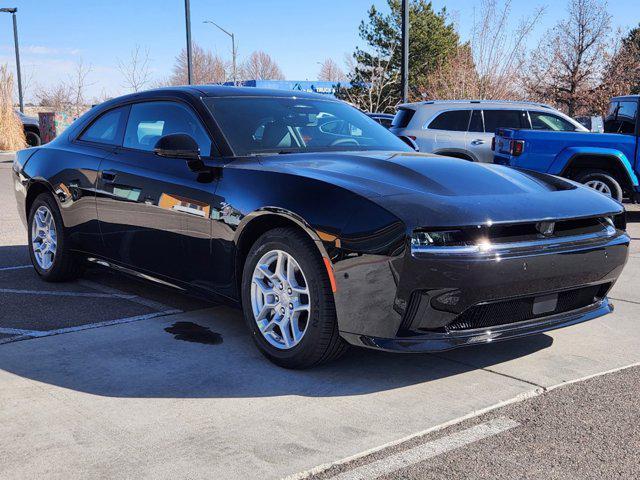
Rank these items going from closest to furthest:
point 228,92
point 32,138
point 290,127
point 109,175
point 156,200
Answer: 1. point 156,200
2. point 290,127
3. point 228,92
4. point 109,175
5. point 32,138

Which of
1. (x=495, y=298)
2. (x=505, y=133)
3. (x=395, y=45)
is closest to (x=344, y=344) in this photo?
(x=495, y=298)

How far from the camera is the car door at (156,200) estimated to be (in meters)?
4.55

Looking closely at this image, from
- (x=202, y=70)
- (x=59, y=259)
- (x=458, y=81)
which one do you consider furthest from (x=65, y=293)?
(x=202, y=70)

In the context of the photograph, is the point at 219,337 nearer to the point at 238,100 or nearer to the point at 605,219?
the point at 238,100

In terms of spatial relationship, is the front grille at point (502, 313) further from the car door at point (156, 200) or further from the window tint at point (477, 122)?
the window tint at point (477, 122)

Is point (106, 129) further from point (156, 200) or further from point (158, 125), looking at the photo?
point (156, 200)

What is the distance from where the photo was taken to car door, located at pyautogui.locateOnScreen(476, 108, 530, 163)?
41.4 feet

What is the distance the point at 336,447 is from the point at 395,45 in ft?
121

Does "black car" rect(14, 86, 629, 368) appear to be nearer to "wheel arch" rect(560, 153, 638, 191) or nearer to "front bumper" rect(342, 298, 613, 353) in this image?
"front bumper" rect(342, 298, 613, 353)

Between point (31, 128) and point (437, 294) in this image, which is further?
point (31, 128)

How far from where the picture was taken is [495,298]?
144 inches

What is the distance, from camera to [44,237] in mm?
6258

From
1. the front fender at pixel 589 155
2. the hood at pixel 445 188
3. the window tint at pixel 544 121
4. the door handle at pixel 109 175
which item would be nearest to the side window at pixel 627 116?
the front fender at pixel 589 155

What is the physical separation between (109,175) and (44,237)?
Result: 4.26 ft
